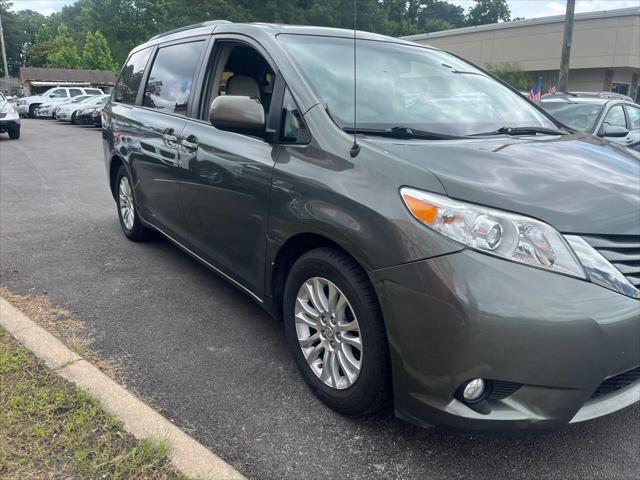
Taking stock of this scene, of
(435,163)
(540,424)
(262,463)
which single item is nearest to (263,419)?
(262,463)

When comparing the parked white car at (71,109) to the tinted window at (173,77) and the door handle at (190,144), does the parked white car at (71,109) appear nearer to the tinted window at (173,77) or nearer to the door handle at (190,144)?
the tinted window at (173,77)

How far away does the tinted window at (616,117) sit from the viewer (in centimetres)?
796

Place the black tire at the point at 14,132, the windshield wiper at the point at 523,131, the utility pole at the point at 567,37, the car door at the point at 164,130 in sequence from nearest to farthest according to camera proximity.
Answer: the windshield wiper at the point at 523,131 → the car door at the point at 164,130 → the utility pole at the point at 567,37 → the black tire at the point at 14,132

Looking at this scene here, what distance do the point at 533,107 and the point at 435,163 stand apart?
1.75m

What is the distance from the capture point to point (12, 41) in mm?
78875

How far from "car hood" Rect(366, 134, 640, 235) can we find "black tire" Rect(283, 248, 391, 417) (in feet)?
1.75

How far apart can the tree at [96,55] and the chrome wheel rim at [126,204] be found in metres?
55.6

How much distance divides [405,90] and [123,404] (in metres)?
2.22

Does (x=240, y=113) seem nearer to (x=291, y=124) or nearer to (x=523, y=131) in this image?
(x=291, y=124)

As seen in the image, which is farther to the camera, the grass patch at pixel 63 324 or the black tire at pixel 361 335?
the grass patch at pixel 63 324

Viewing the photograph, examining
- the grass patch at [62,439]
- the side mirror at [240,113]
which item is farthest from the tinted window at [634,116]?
the grass patch at [62,439]

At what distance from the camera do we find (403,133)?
274cm

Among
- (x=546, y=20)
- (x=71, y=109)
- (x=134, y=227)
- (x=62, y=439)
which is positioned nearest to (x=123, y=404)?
(x=62, y=439)

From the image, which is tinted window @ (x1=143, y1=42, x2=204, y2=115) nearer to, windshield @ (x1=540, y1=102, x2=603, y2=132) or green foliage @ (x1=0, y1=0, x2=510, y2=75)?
windshield @ (x1=540, y1=102, x2=603, y2=132)
